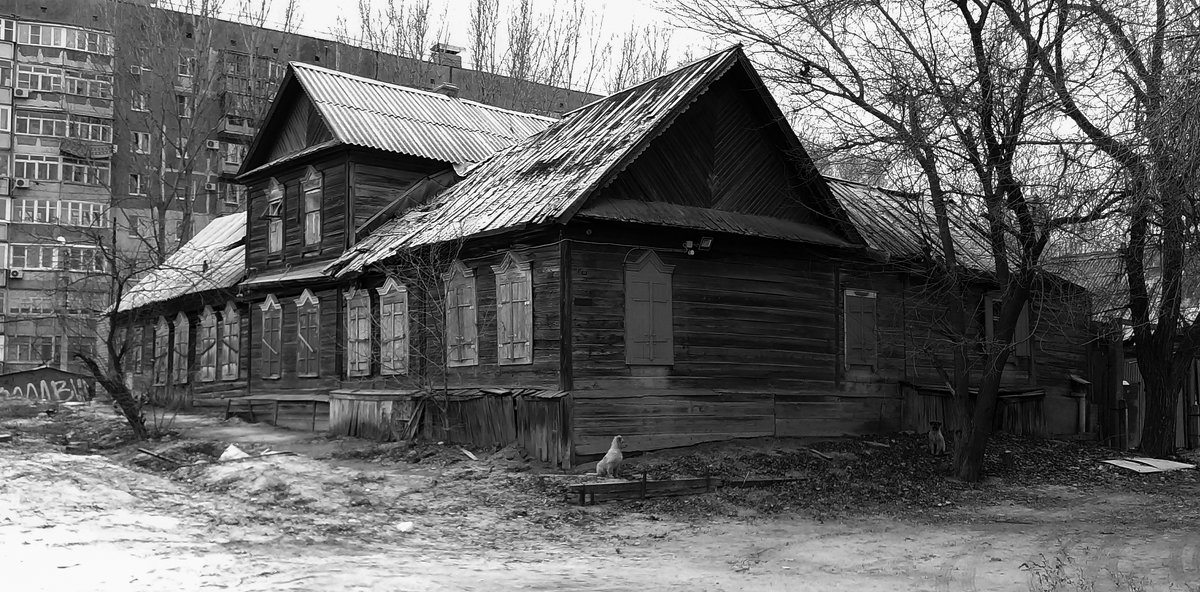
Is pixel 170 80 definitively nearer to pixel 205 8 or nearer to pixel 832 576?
pixel 205 8

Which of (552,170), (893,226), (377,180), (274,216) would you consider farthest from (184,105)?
(893,226)

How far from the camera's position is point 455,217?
2016 centimetres

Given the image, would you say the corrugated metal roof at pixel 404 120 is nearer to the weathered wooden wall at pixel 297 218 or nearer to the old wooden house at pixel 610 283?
the old wooden house at pixel 610 283

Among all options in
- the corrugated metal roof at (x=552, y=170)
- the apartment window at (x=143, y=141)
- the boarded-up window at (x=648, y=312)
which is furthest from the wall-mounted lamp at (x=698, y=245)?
the apartment window at (x=143, y=141)

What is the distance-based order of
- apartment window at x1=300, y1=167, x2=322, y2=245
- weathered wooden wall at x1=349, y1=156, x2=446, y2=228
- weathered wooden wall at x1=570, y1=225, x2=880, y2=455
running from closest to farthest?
weathered wooden wall at x1=570, y1=225, x2=880, y2=455
weathered wooden wall at x1=349, y1=156, x2=446, y2=228
apartment window at x1=300, y1=167, x2=322, y2=245

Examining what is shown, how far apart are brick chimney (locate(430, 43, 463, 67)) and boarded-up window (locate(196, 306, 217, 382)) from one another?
17626mm

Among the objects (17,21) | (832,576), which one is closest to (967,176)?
(832,576)

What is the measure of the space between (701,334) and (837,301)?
3502 mm

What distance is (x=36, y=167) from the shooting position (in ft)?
167

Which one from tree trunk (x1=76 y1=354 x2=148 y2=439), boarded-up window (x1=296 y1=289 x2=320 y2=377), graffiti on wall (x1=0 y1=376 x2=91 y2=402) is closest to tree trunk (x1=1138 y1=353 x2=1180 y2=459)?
boarded-up window (x1=296 y1=289 x2=320 y2=377)

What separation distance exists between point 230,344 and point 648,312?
13887 mm

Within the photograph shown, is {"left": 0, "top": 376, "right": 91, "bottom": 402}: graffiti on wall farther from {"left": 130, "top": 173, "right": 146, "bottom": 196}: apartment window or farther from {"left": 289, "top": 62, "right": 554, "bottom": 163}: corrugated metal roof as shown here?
{"left": 130, "top": 173, "right": 146, "bottom": 196}: apartment window

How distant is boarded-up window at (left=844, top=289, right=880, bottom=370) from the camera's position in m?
21.0

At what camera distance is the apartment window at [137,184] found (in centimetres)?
5181
